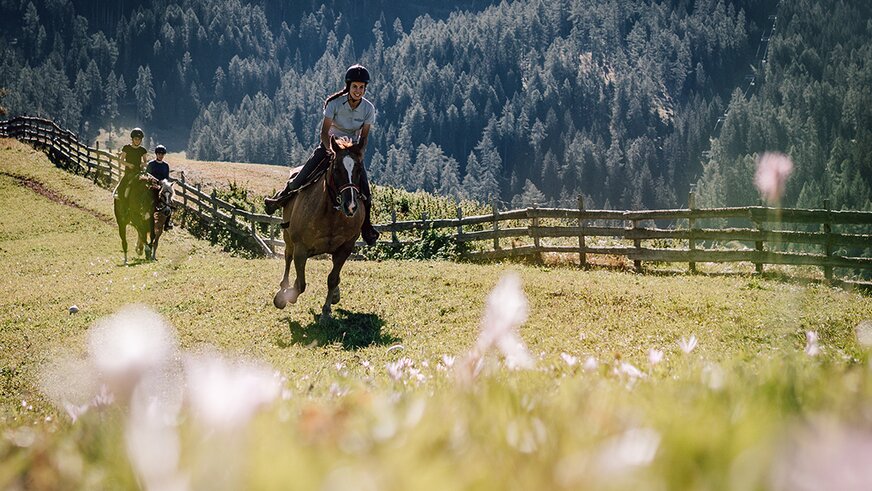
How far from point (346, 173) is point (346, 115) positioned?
3.99 ft

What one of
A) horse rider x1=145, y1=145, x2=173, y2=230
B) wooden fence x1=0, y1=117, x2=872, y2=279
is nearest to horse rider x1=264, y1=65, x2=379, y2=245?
wooden fence x1=0, y1=117, x2=872, y2=279

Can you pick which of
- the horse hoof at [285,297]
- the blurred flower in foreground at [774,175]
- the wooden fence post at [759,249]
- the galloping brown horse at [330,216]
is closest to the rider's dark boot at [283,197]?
the galloping brown horse at [330,216]

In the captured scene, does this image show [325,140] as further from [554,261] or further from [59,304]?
[554,261]

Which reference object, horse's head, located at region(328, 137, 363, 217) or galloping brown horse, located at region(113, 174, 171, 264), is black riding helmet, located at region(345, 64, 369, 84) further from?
galloping brown horse, located at region(113, 174, 171, 264)

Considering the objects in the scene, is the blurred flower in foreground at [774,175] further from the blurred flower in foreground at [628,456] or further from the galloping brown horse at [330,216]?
the galloping brown horse at [330,216]

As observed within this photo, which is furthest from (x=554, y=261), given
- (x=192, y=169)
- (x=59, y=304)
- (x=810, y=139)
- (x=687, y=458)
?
(x=810, y=139)

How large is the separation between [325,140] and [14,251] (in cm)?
1844

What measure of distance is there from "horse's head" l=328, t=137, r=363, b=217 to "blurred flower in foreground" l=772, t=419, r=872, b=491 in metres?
9.19

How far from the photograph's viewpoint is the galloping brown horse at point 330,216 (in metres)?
9.76

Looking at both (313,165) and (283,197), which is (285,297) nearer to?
(283,197)

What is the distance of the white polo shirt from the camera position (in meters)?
10.3

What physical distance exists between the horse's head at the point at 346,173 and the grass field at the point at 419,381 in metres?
2.07

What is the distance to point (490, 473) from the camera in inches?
31.4

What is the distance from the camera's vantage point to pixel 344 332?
9609mm
